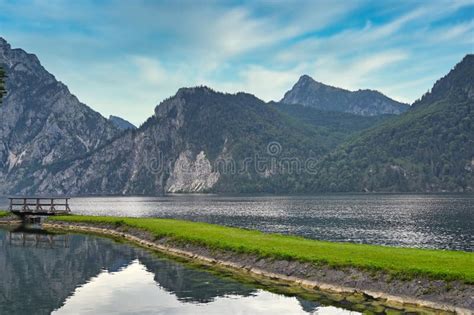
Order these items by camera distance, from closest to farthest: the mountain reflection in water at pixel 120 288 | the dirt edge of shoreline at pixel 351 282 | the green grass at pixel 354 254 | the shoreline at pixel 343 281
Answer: the dirt edge of shoreline at pixel 351 282, the shoreline at pixel 343 281, the mountain reflection in water at pixel 120 288, the green grass at pixel 354 254

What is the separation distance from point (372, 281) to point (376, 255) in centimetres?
657

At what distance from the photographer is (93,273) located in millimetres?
46188

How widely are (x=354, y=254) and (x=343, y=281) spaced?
6664 mm

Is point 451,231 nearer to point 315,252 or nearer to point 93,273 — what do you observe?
point 315,252

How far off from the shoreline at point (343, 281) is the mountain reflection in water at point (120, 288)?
3950 mm

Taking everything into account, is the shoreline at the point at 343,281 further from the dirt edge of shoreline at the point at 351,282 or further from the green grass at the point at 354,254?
the green grass at the point at 354,254

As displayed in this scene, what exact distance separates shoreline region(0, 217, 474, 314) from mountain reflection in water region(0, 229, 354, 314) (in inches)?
156

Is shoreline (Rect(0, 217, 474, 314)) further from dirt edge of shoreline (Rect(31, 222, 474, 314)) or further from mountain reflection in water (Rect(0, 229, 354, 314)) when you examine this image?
mountain reflection in water (Rect(0, 229, 354, 314))

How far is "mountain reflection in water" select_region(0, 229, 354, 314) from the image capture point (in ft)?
106

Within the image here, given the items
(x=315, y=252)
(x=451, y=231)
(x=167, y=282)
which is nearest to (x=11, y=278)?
(x=167, y=282)

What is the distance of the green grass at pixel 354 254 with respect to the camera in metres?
35.7

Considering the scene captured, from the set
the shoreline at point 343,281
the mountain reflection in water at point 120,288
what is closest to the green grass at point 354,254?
the shoreline at point 343,281

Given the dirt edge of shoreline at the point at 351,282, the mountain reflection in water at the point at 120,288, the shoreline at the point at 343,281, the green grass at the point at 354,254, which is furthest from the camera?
the green grass at the point at 354,254

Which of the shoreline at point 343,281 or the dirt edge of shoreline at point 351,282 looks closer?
the dirt edge of shoreline at point 351,282
